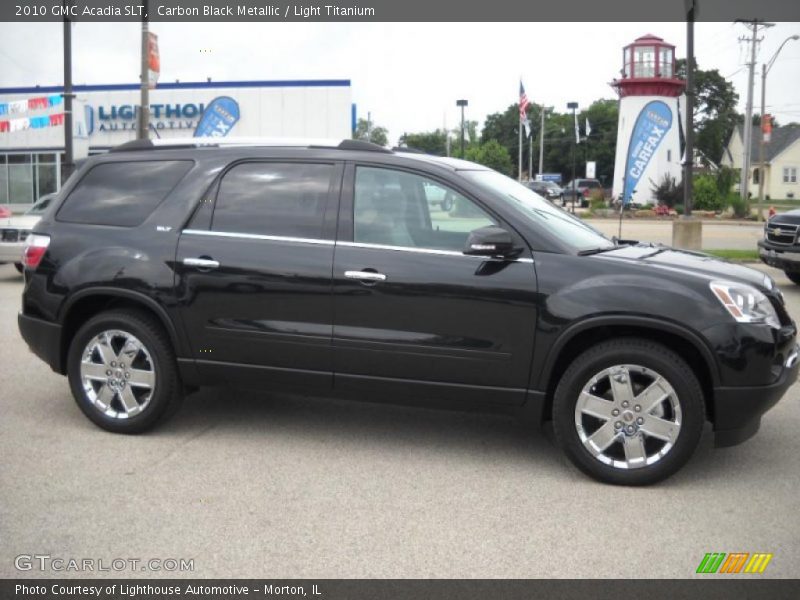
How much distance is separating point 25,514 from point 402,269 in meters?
2.36

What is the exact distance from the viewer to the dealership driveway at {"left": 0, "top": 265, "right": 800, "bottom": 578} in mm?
3928

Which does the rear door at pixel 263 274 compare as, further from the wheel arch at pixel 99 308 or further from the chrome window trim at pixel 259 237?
the wheel arch at pixel 99 308

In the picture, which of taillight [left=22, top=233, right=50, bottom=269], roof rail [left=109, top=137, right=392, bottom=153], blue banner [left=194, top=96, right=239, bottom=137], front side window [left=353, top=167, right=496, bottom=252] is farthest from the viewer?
blue banner [left=194, top=96, right=239, bottom=137]

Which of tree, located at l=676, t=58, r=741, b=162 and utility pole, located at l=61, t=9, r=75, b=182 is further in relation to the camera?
tree, located at l=676, t=58, r=741, b=162

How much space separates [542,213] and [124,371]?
2.84 m

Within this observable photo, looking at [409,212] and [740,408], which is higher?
[409,212]

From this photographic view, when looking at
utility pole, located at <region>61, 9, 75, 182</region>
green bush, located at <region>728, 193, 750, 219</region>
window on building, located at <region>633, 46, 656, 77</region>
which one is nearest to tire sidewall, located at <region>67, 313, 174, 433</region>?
utility pole, located at <region>61, 9, 75, 182</region>

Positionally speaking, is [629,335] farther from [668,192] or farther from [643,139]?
[668,192]

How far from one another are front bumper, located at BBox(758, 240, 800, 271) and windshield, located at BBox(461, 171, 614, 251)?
830cm

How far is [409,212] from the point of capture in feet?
17.5

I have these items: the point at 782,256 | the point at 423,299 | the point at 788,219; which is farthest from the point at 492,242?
the point at 788,219

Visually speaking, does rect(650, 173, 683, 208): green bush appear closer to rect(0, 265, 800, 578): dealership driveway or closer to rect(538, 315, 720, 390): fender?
rect(0, 265, 800, 578): dealership driveway

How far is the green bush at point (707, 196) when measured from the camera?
44475 mm

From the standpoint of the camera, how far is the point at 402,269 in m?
5.16
